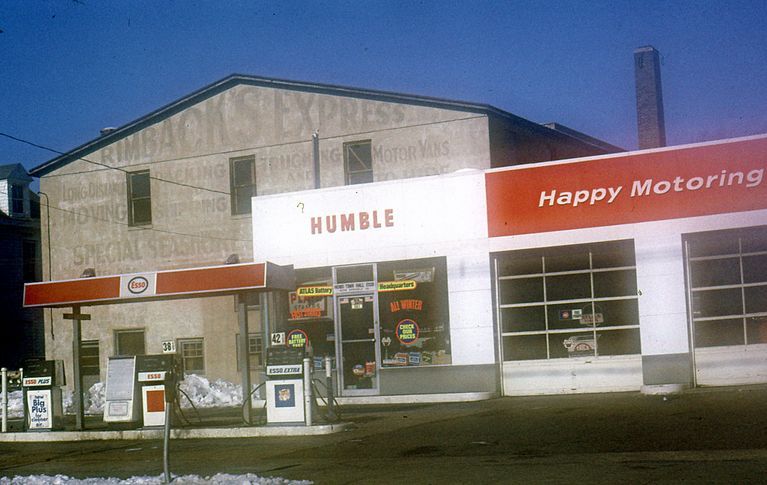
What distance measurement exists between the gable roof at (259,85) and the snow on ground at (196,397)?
319 inches

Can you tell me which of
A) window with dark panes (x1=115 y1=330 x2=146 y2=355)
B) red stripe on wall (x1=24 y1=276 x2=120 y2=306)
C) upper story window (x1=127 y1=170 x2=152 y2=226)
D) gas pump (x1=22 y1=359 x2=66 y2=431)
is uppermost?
upper story window (x1=127 y1=170 x2=152 y2=226)

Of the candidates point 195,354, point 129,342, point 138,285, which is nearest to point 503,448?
point 138,285

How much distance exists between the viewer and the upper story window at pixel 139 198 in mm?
30469

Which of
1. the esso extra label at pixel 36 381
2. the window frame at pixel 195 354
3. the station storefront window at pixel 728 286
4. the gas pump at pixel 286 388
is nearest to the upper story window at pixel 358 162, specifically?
the window frame at pixel 195 354

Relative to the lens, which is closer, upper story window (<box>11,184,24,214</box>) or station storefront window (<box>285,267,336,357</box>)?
station storefront window (<box>285,267,336,357</box>)

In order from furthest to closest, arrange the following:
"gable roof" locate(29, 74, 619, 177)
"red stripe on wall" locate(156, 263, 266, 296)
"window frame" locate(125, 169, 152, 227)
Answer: "window frame" locate(125, 169, 152, 227), "gable roof" locate(29, 74, 619, 177), "red stripe on wall" locate(156, 263, 266, 296)

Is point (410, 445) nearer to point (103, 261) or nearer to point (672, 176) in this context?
point (672, 176)

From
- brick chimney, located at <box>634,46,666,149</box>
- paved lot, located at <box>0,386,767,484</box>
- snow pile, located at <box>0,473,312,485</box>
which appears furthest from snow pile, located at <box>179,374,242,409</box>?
brick chimney, located at <box>634,46,666,149</box>

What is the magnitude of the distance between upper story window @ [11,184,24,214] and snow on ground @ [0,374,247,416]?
16.9 meters

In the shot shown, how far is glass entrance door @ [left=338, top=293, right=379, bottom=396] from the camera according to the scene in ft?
69.6

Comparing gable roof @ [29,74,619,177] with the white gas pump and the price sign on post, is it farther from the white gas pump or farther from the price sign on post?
the white gas pump

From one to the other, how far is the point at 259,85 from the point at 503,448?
19084mm

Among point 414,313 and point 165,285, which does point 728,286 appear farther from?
point 165,285

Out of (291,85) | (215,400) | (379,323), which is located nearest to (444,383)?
(379,323)
